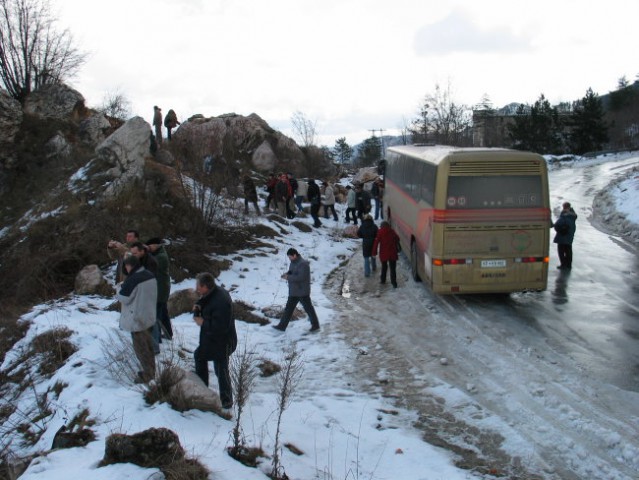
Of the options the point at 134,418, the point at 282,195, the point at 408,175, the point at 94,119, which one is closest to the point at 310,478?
the point at 134,418

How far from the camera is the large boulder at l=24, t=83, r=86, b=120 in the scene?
2402 centimetres

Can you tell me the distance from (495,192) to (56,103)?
71.3 feet

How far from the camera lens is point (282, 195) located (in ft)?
70.6

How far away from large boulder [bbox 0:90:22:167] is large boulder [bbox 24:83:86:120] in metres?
0.77

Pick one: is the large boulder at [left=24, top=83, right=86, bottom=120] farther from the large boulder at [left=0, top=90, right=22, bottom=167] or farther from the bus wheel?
the bus wheel

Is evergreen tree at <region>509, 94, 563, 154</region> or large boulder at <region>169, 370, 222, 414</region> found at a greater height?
evergreen tree at <region>509, 94, 563, 154</region>

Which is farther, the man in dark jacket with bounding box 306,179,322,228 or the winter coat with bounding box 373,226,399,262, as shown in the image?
the man in dark jacket with bounding box 306,179,322,228

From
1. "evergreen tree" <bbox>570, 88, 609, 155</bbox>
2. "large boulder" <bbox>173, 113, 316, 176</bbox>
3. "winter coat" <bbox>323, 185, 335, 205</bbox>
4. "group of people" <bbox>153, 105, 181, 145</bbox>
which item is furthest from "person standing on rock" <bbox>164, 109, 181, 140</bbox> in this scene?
"evergreen tree" <bbox>570, 88, 609, 155</bbox>

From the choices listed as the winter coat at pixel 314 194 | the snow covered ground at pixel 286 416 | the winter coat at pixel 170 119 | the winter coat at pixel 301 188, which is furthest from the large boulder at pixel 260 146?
the snow covered ground at pixel 286 416

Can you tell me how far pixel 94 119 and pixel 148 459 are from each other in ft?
75.7

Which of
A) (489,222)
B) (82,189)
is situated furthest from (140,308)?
(82,189)

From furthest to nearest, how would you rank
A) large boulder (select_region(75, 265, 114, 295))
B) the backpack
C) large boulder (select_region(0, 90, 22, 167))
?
large boulder (select_region(0, 90, 22, 167)), the backpack, large boulder (select_region(75, 265, 114, 295))

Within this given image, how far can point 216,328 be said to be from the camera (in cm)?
662

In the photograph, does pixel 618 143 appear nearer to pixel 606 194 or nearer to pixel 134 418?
pixel 606 194
